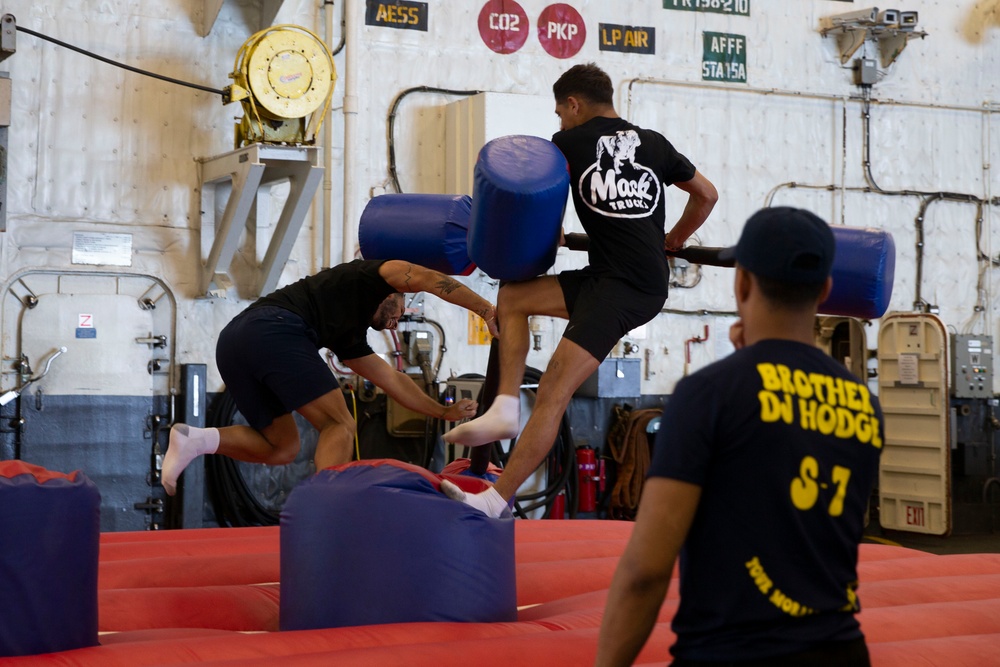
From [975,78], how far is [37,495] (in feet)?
29.8

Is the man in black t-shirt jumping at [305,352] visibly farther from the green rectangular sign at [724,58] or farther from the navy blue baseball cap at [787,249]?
the green rectangular sign at [724,58]

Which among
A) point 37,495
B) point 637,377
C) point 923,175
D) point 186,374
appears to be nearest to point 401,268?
point 37,495

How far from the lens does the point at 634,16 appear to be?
875cm

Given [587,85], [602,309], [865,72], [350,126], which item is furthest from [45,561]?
[865,72]

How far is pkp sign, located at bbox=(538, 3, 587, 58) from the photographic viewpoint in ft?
27.8

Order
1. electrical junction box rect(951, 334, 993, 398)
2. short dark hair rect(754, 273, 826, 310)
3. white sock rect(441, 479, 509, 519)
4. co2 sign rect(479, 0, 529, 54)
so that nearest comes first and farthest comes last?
short dark hair rect(754, 273, 826, 310)
white sock rect(441, 479, 509, 519)
co2 sign rect(479, 0, 529, 54)
electrical junction box rect(951, 334, 993, 398)

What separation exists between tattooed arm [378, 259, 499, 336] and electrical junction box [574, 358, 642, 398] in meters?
4.19

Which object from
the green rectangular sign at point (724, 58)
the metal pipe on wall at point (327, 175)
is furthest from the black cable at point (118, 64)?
the green rectangular sign at point (724, 58)

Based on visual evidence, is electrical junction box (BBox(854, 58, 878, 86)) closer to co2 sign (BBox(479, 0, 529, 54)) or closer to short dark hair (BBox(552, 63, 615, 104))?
co2 sign (BBox(479, 0, 529, 54))

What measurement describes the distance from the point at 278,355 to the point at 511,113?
401cm

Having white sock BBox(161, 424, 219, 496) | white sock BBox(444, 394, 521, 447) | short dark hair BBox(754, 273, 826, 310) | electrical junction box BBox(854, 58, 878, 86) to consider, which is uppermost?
electrical junction box BBox(854, 58, 878, 86)

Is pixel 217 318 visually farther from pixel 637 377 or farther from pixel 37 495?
pixel 37 495

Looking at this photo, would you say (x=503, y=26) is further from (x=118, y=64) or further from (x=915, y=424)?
(x=915, y=424)

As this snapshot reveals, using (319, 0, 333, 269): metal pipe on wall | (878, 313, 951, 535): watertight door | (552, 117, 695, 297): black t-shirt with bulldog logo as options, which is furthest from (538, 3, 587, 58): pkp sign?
(552, 117, 695, 297): black t-shirt with bulldog logo
